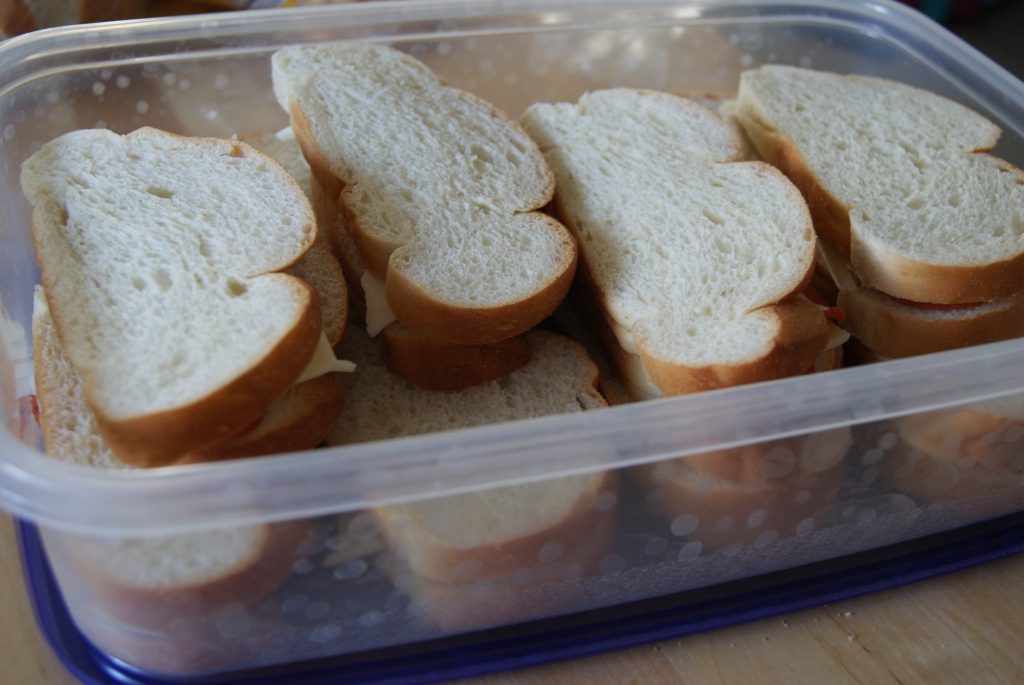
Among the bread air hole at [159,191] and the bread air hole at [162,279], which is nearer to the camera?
the bread air hole at [162,279]

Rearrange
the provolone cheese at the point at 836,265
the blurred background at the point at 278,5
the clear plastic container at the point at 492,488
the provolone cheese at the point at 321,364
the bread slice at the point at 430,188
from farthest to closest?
the blurred background at the point at 278,5
the provolone cheese at the point at 836,265
the bread slice at the point at 430,188
the provolone cheese at the point at 321,364
the clear plastic container at the point at 492,488

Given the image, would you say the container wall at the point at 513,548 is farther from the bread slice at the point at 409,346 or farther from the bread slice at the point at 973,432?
the bread slice at the point at 409,346

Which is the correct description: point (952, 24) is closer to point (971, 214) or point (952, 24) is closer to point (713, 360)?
point (971, 214)

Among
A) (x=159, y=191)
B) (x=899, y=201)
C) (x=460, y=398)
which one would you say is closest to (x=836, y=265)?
(x=899, y=201)

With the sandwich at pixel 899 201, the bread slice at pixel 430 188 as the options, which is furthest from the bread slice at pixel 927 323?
the bread slice at pixel 430 188

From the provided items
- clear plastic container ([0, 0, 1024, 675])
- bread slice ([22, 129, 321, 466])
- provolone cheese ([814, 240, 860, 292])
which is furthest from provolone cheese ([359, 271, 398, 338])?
provolone cheese ([814, 240, 860, 292])

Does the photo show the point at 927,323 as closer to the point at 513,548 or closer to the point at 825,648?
the point at 825,648

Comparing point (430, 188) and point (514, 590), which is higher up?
point (430, 188)
